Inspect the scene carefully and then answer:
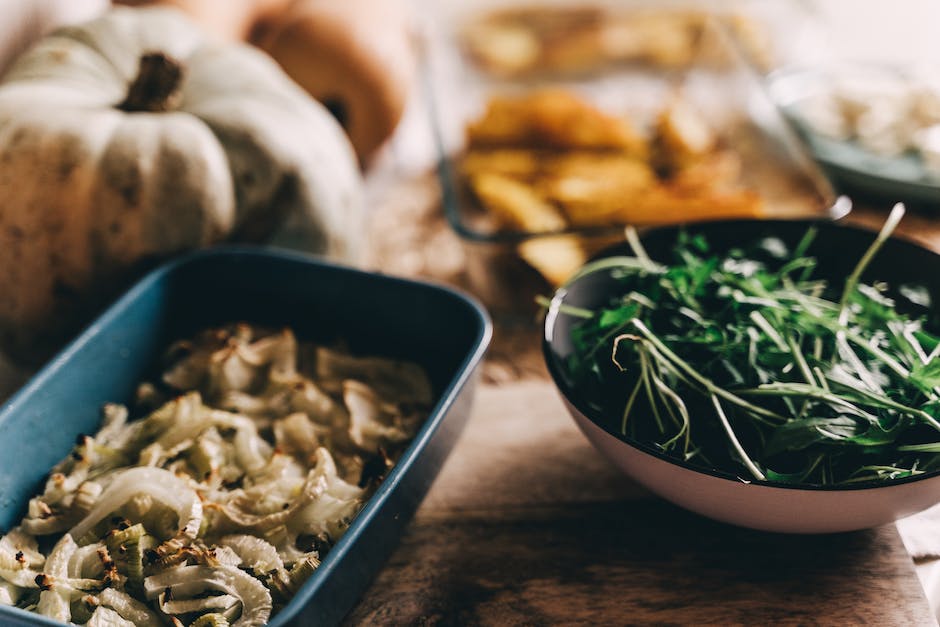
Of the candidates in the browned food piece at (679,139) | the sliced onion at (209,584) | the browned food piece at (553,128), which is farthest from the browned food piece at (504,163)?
the sliced onion at (209,584)

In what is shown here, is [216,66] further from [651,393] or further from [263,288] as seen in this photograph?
[651,393]

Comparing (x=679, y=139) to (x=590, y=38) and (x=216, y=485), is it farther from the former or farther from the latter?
(x=216, y=485)

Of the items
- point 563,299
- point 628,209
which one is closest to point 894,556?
point 563,299

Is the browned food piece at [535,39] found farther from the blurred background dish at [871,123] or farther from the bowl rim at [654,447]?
the bowl rim at [654,447]

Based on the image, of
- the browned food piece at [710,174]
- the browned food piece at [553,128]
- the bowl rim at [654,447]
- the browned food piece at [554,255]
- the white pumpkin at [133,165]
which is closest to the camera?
the bowl rim at [654,447]

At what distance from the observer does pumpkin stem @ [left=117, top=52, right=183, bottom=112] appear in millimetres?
871

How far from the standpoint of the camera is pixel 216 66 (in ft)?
3.22

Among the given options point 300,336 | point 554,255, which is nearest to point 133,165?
point 300,336

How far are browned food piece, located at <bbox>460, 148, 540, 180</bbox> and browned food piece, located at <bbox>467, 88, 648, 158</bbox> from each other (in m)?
0.02

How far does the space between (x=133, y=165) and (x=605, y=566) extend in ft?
1.95

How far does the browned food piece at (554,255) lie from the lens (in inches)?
38.2

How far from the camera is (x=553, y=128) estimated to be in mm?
1241

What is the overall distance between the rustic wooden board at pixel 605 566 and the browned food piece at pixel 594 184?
370 mm

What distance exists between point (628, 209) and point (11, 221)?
684mm
